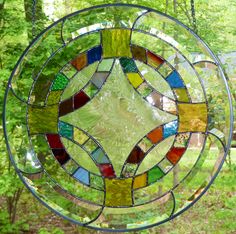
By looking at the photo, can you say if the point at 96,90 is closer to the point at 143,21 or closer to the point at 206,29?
the point at 143,21

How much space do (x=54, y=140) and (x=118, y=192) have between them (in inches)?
9.1

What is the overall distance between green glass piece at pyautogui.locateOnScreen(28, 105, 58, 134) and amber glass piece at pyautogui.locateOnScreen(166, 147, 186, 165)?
1.07 ft

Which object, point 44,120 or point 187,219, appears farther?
point 187,219

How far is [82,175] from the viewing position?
1.28 metres

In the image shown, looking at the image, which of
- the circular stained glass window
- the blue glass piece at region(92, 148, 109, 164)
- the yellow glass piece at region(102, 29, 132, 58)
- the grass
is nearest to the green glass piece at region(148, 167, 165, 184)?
the circular stained glass window

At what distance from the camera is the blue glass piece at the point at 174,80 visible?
49.7 inches

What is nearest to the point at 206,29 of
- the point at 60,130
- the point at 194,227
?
the point at 194,227

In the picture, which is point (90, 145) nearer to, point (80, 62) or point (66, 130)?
point (66, 130)

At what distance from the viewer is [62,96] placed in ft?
4.20

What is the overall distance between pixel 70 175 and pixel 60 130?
0.43ft

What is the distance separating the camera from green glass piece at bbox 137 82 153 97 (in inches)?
50.4

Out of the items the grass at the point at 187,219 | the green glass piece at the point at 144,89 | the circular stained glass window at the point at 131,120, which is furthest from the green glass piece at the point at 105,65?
the grass at the point at 187,219

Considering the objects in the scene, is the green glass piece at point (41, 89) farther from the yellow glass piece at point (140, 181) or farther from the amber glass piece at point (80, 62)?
the yellow glass piece at point (140, 181)

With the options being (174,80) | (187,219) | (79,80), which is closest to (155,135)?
(174,80)
